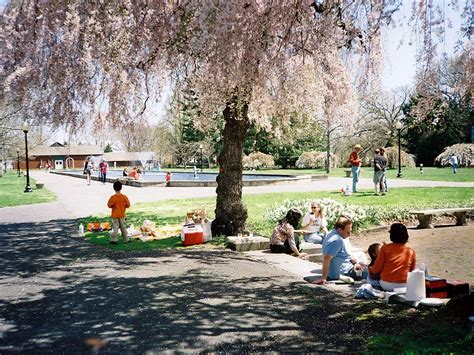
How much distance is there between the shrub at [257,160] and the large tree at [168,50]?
46.9 meters

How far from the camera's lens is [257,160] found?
58.5 m

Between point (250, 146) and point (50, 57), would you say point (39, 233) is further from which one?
point (250, 146)

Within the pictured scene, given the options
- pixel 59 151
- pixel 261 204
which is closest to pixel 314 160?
pixel 261 204

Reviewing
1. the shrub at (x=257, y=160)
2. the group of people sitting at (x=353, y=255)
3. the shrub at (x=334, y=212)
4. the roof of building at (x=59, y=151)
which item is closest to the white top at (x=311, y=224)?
the group of people sitting at (x=353, y=255)

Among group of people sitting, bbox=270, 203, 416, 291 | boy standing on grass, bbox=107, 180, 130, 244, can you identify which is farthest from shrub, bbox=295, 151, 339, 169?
group of people sitting, bbox=270, 203, 416, 291

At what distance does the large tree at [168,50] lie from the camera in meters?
6.18

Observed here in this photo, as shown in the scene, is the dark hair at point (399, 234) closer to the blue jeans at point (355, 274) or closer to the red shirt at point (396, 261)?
the red shirt at point (396, 261)

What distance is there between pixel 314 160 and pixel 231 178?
48415mm

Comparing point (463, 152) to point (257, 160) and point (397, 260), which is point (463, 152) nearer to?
point (257, 160)

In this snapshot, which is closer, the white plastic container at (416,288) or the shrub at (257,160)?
the white plastic container at (416,288)

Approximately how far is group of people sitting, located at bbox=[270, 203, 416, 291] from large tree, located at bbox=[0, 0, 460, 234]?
2.09m

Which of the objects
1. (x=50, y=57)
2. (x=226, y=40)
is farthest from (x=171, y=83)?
(x=226, y=40)

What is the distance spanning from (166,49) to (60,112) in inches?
96.1

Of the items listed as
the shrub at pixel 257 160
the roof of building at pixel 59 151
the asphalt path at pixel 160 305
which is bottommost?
the asphalt path at pixel 160 305
